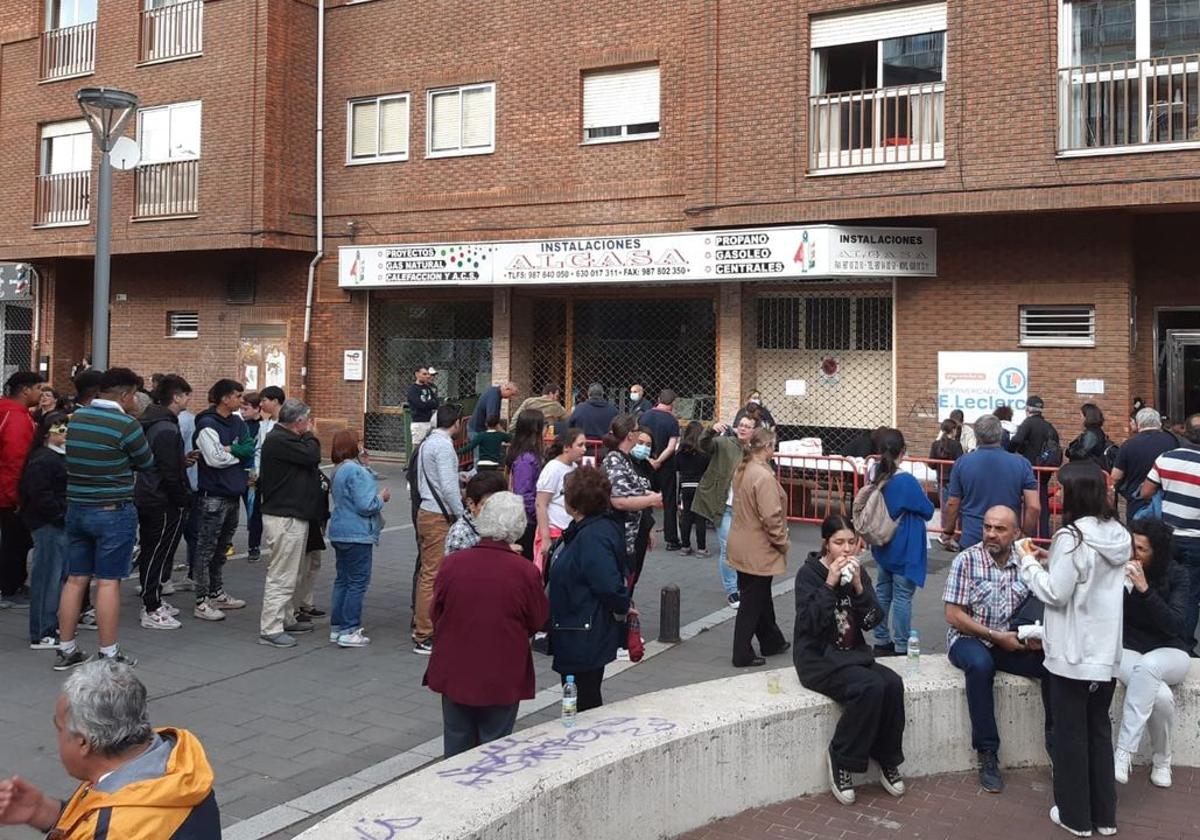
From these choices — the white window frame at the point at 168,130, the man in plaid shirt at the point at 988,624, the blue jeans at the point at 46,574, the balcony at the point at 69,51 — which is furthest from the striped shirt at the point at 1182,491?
the balcony at the point at 69,51

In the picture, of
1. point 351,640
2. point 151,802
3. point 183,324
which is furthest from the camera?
point 183,324

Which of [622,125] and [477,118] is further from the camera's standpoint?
[477,118]

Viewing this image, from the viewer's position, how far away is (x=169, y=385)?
29.8 ft

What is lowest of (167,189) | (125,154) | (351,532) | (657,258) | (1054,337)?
(351,532)

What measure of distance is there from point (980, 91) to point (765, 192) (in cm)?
297

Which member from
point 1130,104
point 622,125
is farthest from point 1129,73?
point 622,125

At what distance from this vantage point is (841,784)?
5.58 metres

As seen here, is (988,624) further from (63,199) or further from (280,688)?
(63,199)

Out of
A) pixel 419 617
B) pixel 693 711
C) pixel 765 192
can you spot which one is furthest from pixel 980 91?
pixel 693 711

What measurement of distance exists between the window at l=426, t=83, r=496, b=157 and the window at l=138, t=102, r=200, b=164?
4.46 metres

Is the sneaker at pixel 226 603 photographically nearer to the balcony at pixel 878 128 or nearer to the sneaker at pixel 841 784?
the sneaker at pixel 841 784

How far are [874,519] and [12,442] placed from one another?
21.4 ft

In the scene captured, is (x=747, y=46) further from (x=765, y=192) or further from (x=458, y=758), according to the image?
(x=458, y=758)

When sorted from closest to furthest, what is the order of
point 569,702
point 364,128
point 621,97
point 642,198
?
point 569,702 < point 642,198 < point 621,97 < point 364,128
